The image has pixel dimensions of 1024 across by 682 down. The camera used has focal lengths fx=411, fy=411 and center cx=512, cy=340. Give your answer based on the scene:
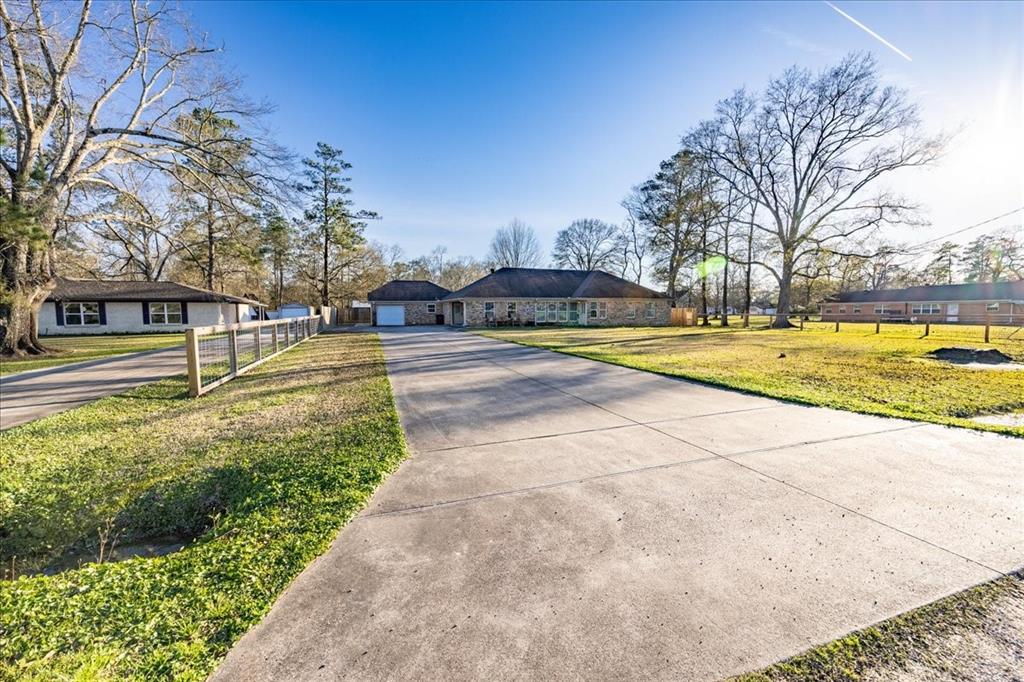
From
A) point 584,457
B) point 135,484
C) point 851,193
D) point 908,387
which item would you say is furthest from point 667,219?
point 135,484

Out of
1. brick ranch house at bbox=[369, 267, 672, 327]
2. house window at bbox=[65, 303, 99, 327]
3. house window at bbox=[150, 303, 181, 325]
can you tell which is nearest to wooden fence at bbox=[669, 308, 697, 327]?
brick ranch house at bbox=[369, 267, 672, 327]

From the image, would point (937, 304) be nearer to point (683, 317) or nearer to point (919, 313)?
point (919, 313)

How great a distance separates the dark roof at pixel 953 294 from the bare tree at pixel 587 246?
27.7 metres

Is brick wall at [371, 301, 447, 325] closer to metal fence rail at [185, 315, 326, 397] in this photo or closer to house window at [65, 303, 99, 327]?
house window at [65, 303, 99, 327]

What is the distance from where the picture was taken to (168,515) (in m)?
2.98

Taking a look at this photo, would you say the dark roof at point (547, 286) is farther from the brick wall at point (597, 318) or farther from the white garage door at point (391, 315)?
the white garage door at point (391, 315)

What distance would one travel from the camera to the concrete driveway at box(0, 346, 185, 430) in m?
5.90

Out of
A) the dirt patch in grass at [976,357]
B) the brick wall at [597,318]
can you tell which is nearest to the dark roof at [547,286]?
the brick wall at [597,318]

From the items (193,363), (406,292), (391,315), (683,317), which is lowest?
(193,363)

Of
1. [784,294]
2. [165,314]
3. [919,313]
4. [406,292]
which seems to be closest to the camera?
[165,314]

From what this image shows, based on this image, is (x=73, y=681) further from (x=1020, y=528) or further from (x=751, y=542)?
(x=1020, y=528)

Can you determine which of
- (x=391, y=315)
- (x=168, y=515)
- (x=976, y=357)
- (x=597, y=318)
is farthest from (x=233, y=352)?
(x=597, y=318)

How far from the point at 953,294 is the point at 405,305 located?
1980 inches

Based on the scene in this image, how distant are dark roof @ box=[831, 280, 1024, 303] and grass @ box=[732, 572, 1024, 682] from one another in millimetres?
50732
